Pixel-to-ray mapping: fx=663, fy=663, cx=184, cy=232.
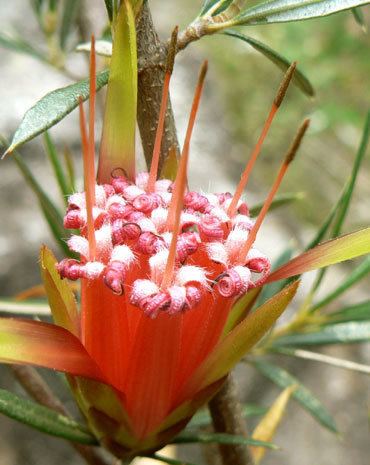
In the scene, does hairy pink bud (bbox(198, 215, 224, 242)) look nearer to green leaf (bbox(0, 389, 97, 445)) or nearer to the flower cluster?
the flower cluster

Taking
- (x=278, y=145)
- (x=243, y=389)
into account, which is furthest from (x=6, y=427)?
(x=278, y=145)

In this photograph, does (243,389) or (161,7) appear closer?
(243,389)

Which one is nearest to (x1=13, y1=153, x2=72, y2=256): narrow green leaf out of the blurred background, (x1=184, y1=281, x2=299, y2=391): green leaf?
(x1=184, y1=281, x2=299, y2=391): green leaf

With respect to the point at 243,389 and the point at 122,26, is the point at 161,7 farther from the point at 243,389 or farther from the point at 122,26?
the point at 122,26

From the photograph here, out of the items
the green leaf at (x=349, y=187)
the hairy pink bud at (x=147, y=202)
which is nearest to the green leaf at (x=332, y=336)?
the green leaf at (x=349, y=187)

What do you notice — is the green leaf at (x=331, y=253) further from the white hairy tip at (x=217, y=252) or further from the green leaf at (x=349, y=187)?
the green leaf at (x=349, y=187)

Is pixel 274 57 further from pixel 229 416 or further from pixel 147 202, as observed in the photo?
pixel 229 416
